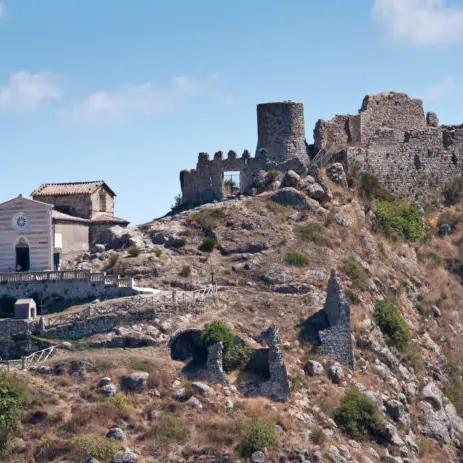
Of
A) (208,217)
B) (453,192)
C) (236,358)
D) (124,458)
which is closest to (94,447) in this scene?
(124,458)

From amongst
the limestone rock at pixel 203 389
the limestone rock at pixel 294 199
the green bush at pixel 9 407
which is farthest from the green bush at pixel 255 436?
the limestone rock at pixel 294 199

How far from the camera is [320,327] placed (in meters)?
59.5

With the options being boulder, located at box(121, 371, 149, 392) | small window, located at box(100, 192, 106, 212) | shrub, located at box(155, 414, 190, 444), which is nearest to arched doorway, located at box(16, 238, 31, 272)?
small window, located at box(100, 192, 106, 212)

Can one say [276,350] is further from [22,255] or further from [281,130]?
[281,130]

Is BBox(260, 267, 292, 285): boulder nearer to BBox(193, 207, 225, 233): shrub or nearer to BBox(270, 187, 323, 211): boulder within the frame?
BBox(193, 207, 225, 233): shrub

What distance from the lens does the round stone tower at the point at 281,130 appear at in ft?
240

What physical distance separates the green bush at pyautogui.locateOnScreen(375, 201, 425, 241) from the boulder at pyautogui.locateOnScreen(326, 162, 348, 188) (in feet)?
7.44

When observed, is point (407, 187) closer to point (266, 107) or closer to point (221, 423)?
point (266, 107)

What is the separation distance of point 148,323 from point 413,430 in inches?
476

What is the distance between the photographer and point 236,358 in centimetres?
5622

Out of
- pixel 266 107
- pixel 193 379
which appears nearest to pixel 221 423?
pixel 193 379

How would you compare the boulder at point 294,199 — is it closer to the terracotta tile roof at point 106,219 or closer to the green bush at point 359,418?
the terracotta tile roof at point 106,219

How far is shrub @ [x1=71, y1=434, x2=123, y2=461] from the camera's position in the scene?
5044 centimetres

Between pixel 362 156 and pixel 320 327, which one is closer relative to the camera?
pixel 320 327
